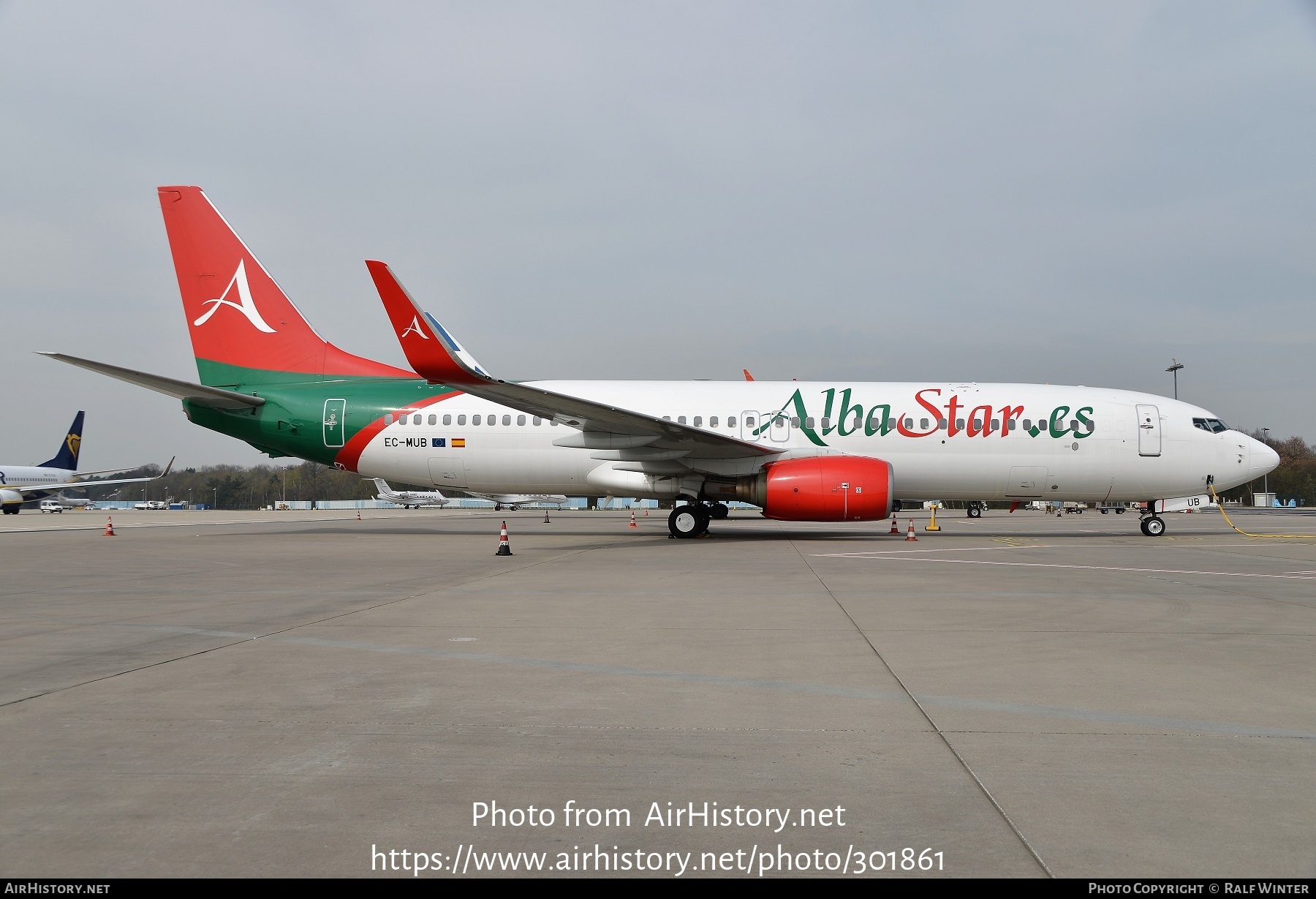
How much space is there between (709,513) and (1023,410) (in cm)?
743

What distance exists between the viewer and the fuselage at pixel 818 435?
60.2 feet

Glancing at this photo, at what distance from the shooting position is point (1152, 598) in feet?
28.3

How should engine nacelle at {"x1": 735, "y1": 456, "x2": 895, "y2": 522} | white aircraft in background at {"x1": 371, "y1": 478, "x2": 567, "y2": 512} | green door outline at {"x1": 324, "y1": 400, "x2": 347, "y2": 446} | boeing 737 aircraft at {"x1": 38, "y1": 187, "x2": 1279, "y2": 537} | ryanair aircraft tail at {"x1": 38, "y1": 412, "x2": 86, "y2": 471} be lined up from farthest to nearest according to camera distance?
white aircraft in background at {"x1": 371, "y1": 478, "x2": 567, "y2": 512}
ryanair aircraft tail at {"x1": 38, "y1": 412, "x2": 86, "y2": 471}
green door outline at {"x1": 324, "y1": 400, "x2": 347, "y2": 446}
boeing 737 aircraft at {"x1": 38, "y1": 187, "x2": 1279, "y2": 537}
engine nacelle at {"x1": 735, "y1": 456, "x2": 895, "y2": 522}

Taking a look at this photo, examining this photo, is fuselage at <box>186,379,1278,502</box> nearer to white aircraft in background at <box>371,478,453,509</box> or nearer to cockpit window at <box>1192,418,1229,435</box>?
cockpit window at <box>1192,418,1229,435</box>

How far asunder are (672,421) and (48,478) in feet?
179

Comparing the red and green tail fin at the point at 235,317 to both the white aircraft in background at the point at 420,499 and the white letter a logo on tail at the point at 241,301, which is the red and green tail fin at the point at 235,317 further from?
the white aircraft in background at the point at 420,499

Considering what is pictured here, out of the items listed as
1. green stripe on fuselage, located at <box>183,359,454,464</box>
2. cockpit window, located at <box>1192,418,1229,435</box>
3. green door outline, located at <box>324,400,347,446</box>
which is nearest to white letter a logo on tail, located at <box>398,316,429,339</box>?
green stripe on fuselage, located at <box>183,359,454,464</box>

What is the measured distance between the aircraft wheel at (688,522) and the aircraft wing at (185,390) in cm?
1009

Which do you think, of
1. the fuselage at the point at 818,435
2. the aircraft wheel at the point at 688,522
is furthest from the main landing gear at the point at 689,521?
the fuselage at the point at 818,435

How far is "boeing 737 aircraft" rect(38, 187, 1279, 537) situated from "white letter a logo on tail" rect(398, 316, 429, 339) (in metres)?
2.71

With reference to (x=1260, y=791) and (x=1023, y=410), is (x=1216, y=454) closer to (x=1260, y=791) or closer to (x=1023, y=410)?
(x=1023, y=410)

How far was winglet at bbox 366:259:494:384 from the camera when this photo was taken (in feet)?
48.0

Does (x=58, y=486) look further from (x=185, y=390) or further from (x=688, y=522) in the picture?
(x=688, y=522)

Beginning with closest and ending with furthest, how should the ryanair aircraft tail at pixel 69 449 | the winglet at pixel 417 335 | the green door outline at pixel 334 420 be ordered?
1. the winglet at pixel 417 335
2. the green door outline at pixel 334 420
3. the ryanair aircraft tail at pixel 69 449
